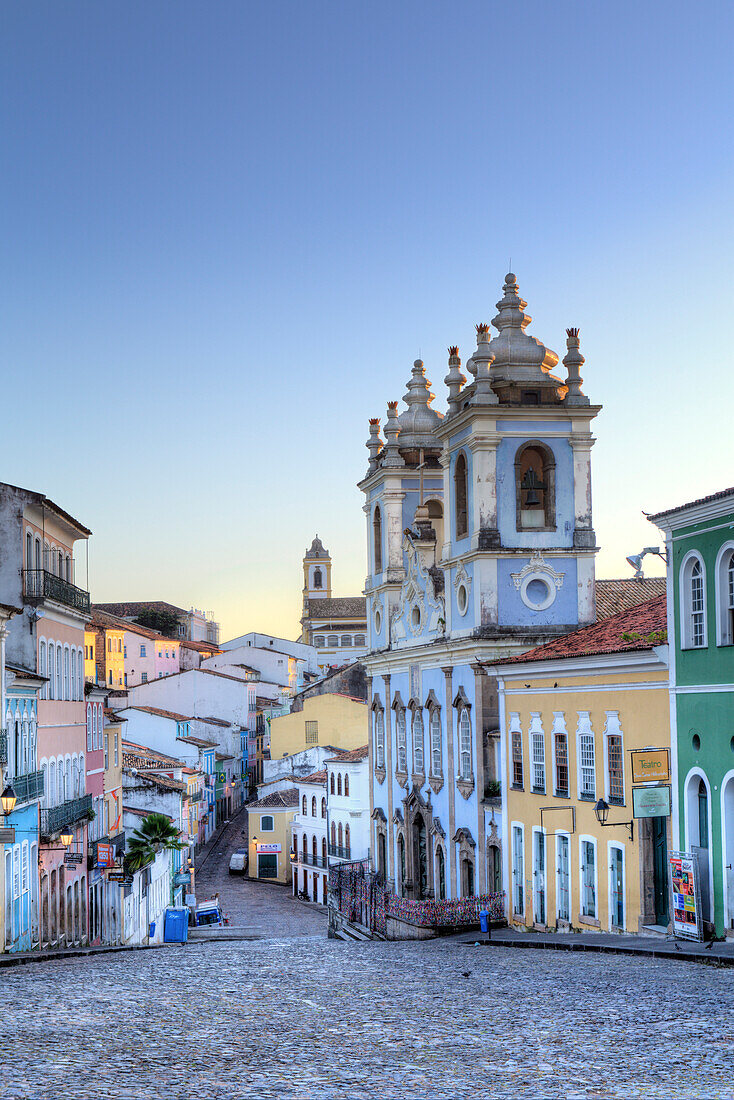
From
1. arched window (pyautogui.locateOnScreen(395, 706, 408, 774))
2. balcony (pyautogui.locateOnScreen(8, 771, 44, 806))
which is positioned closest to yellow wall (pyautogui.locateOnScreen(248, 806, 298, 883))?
arched window (pyautogui.locateOnScreen(395, 706, 408, 774))

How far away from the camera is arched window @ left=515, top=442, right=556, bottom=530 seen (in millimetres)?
42156

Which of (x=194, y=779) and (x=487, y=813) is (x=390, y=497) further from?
(x=194, y=779)

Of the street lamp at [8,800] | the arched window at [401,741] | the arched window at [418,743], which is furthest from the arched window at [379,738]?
the street lamp at [8,800]

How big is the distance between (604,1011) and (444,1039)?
2.39 m

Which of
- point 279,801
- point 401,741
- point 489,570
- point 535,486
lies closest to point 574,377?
point 535,486

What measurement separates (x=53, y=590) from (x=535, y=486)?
14.6 metres

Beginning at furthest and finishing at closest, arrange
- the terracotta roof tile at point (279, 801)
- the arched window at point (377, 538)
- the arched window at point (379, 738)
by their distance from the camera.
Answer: the terracotta roof tile at point (279, 801), the arched window at point (377, 538), the arched window at point (379, 738)

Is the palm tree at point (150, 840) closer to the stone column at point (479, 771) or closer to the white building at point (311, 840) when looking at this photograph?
the stone column at point (479, 771)

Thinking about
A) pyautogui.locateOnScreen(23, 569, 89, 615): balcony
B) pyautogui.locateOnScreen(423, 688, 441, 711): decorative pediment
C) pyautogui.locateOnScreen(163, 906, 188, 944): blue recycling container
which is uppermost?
pyautogui.locateOnScreen(23, 569, 89, 615): balcony

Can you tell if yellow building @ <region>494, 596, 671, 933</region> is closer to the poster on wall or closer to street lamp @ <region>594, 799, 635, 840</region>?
street lamp @ <region>594, 799, 635, 840</region>

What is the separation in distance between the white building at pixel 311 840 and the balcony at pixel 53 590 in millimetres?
31016

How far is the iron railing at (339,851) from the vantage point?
69.6m

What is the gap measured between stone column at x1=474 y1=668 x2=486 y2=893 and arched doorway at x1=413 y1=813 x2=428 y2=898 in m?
7.12

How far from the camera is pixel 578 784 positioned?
31156mm
